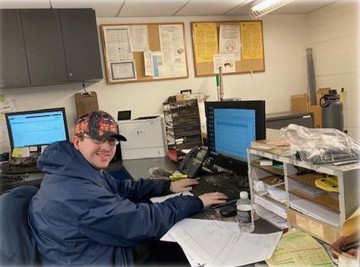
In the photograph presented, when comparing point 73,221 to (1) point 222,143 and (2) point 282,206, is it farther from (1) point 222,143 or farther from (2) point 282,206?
(1) point 222,143

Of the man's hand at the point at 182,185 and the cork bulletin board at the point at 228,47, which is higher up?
the cork bulletin board at the point at 228,47

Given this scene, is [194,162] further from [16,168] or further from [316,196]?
[16,168]

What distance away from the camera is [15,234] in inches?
44.0

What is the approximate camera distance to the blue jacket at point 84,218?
1142 mm

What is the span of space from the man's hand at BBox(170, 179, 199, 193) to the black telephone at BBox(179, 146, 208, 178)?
163 millimetres

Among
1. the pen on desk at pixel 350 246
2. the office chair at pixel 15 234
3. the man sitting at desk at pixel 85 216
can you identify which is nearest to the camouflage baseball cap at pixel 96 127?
the man sitting at desk at pixel 85 216

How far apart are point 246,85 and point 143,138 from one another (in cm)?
149

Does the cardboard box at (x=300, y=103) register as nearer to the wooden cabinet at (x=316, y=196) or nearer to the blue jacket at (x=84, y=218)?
the wooden cabinet at (x=316, y=196)

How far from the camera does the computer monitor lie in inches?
55.7

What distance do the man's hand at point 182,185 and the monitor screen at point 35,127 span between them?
4.74 ft

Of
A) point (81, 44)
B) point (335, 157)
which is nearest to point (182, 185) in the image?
point (335, 157)

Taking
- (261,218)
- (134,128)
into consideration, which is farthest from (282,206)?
(134,128)

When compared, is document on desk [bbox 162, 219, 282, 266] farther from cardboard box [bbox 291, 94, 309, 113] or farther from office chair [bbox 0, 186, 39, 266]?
cardboard box [bbox 291, 94, 309, 113]

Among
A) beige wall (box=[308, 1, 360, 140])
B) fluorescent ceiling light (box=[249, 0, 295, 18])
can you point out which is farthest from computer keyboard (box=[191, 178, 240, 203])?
beige wall (box=[308, 1, 360, 140])
